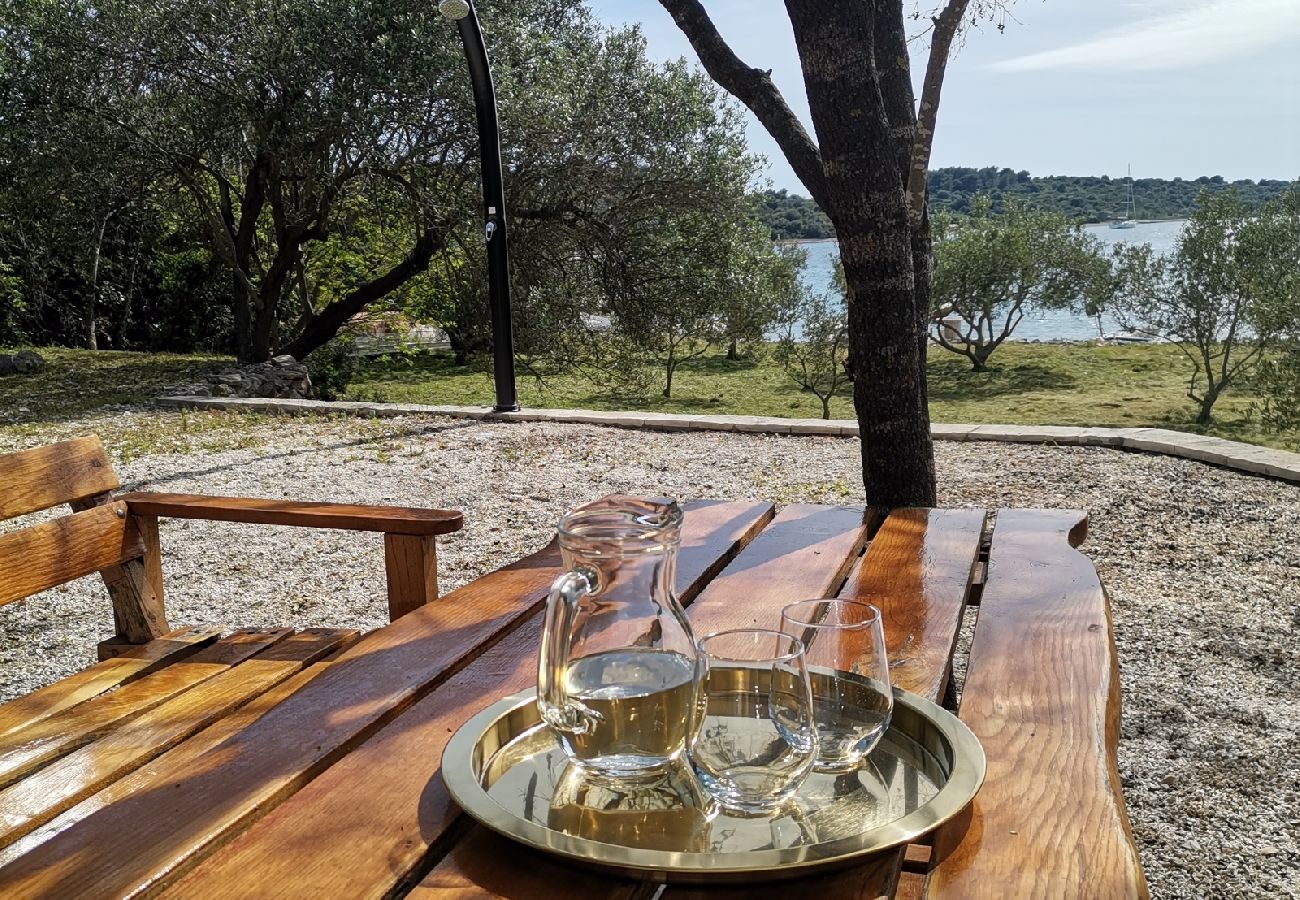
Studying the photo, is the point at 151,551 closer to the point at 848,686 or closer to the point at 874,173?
the point at 848,686

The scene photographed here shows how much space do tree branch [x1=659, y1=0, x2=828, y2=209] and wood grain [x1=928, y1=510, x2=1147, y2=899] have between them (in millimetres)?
2507

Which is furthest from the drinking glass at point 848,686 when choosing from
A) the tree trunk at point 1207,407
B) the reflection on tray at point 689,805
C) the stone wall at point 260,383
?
the tree trunk at point 1207,407

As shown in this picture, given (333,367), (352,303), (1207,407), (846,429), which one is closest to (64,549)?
(846,429)

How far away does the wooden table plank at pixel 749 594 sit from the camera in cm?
96

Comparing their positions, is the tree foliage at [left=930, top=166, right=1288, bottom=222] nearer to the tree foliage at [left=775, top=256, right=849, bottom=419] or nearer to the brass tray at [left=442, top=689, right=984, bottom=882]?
the tree foliage at [left=775, top=256, right=849, bottom=419]

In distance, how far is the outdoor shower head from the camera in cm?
727

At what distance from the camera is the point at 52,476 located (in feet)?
7.75

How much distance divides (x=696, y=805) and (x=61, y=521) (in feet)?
5.98

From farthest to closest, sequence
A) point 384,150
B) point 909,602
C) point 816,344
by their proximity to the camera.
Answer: point 816,344
point 384,150
point 909,602

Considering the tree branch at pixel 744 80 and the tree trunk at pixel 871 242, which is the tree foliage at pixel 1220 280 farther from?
the tree trunk at pixel 871 242

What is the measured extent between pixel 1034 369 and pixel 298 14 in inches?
528

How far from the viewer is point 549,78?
10.6 meters

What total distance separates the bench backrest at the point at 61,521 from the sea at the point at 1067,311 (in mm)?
11437

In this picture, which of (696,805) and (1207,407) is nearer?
(696,805)
